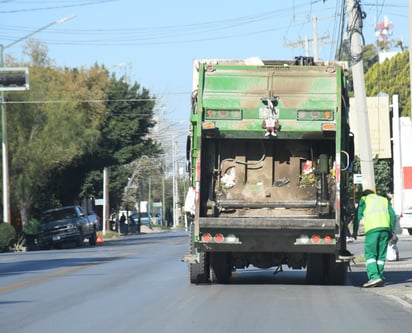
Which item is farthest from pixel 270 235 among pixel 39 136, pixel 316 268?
pixel 39 136

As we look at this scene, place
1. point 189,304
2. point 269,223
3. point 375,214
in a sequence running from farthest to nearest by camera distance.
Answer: point 375,214, point 269,223, point 189,304

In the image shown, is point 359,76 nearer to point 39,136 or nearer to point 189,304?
point 189,304

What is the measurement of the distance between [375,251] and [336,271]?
809 mm

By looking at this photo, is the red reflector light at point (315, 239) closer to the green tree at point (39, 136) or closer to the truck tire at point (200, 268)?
the truck tire at point (200, 268)

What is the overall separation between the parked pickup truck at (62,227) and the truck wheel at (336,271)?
25348 millimetres

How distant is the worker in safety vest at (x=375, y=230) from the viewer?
16828 mm

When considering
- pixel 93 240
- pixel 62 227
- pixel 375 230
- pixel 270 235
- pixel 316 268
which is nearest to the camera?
pixel 270 235

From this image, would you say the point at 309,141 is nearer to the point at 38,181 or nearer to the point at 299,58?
the point at 299,58

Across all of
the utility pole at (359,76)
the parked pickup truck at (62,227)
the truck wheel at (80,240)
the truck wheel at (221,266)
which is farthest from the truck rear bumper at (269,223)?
the truck wheel at (80,240)

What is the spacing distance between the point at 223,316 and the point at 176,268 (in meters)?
10.2

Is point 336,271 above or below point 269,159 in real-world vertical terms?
below

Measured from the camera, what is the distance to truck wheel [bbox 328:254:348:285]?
17.2 metres

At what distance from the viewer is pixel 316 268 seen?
17.7 m

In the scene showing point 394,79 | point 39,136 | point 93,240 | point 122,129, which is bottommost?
point 93,240
